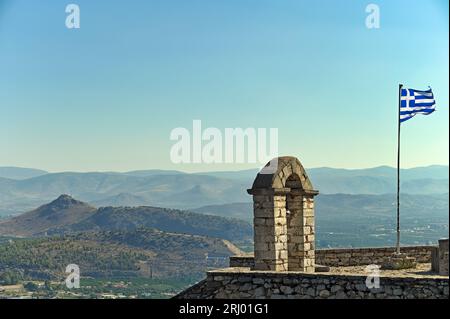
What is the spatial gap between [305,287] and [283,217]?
203 cm

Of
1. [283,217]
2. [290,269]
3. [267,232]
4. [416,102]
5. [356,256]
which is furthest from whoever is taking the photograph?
[416,102]

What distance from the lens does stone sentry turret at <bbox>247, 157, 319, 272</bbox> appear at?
1755 centimetres

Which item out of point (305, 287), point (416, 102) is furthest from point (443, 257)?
point (416, 102)

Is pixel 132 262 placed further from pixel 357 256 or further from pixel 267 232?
pixel 267 232

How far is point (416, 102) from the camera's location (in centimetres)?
2433

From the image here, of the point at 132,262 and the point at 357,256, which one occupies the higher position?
the point at 357,256

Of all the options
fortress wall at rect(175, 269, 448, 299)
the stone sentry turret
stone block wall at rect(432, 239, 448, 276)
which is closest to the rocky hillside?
the stone sentry turret

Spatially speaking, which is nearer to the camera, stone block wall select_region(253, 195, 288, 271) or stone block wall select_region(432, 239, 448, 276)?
stone block wall select_region(432, 239, 448, 276)

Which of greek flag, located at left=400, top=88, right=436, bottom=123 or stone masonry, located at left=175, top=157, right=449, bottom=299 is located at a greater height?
greek flag, located at left=400, top=88, right=436, bottom=123

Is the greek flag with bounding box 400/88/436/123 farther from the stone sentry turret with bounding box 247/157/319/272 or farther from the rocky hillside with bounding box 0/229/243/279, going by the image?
the rocky hillside with bounding box 0/229/243/279

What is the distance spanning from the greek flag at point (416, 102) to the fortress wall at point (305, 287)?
946 centimetres

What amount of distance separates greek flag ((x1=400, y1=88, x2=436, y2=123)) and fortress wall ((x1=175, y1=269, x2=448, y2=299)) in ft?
31.0
